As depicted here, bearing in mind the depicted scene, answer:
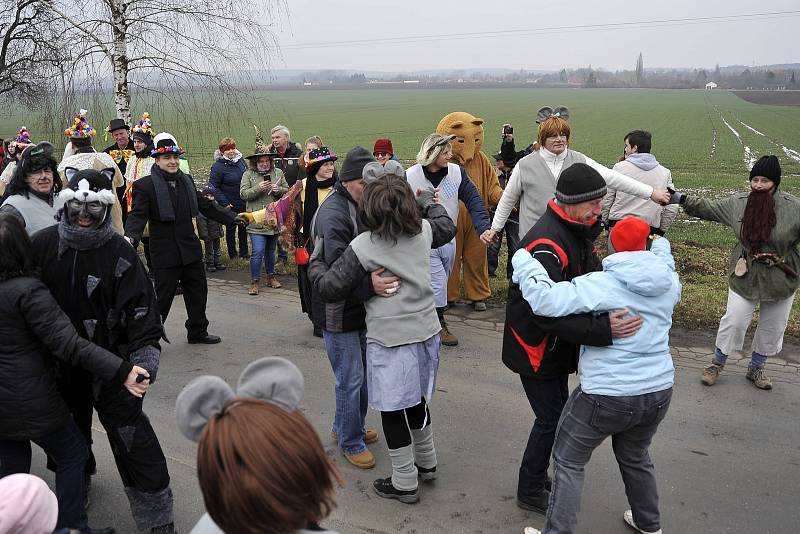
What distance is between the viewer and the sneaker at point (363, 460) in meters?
4.33

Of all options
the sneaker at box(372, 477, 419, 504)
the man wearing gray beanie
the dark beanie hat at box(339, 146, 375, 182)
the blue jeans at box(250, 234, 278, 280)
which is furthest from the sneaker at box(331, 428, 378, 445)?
the blue jeans at box(250, 234, 278, 280)

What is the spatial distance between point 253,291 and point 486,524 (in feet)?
16.8

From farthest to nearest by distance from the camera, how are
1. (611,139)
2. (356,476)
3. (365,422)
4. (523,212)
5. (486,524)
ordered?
1. (611,139)
2. (523,212)
3. (365,422)
4. (356,476)
5. (486,524)

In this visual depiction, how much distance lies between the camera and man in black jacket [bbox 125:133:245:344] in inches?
238

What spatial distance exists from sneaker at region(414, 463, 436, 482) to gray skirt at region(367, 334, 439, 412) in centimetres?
52

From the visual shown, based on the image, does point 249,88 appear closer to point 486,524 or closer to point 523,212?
point 523,212

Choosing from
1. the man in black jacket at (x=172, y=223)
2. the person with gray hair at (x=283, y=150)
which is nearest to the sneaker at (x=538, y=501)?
the man in black jacket at (x=172, y=223)

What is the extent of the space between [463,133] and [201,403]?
18.3 ft

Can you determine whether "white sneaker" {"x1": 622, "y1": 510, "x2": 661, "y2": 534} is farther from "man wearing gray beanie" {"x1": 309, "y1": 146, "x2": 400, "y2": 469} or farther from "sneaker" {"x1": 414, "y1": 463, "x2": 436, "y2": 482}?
"man wearing gray beanie" {"x1": 309, "y1": 146, "x2": 400, "y2": 469}

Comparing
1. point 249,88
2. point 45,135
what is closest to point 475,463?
point 249,88

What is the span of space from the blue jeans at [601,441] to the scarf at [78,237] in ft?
8.05

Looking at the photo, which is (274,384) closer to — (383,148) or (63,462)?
(63,462)

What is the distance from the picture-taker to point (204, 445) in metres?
1.48

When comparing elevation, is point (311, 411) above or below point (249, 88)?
below
